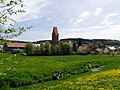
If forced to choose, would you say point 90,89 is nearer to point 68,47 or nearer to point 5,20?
point 5,20

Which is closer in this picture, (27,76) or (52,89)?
(52,89)

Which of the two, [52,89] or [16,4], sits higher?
[16,4]

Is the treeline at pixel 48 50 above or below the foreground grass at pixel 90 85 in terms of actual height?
above

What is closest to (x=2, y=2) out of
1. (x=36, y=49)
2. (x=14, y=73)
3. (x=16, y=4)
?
(x=16, y=4)

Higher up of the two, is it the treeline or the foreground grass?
the treeline

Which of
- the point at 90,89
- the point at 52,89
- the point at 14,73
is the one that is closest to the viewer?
the point at 90,89

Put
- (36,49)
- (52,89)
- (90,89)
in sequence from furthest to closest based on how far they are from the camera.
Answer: (36,49) < (52,89) < (90,89)

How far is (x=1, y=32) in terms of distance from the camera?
7277mm

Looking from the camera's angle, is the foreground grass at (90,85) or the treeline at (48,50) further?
the treeline at (48,50)

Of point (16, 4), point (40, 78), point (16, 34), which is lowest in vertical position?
point (40, 78)

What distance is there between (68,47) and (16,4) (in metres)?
122

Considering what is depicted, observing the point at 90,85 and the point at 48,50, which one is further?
the point at 48,50

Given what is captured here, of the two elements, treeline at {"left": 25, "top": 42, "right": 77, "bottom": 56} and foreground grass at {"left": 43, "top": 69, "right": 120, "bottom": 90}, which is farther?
treeline at {"left": 25, "top": 42, "right": 77, "bottom": 56}

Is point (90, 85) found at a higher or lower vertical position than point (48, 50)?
lower
